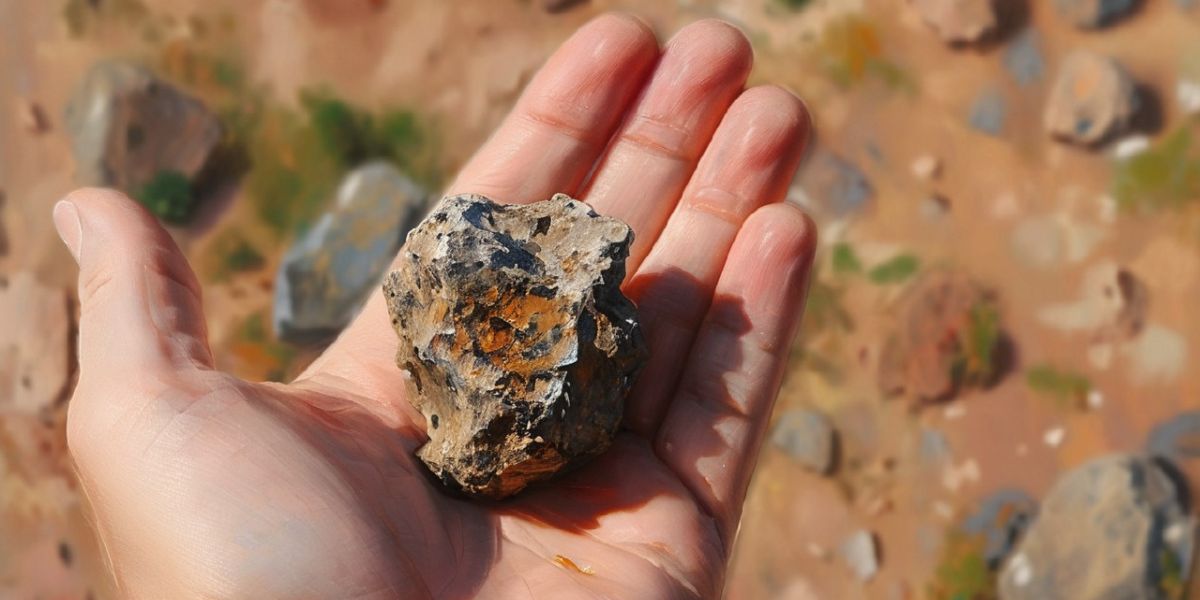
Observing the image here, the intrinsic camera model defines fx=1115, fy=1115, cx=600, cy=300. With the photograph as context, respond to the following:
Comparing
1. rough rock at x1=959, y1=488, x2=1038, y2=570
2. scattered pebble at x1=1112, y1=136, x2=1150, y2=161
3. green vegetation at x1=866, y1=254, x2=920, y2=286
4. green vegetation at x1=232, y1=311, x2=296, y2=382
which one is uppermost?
scattered pebble at x1=1112, y1=136, x2=1150, y2=161

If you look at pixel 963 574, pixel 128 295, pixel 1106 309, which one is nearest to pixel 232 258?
pixel 128 295

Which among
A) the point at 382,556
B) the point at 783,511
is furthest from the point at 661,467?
the point at 783,511

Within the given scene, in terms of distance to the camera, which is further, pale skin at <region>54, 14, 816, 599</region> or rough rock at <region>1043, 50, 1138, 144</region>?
rough rock at <region>1043, 50, 1138, 144</region>

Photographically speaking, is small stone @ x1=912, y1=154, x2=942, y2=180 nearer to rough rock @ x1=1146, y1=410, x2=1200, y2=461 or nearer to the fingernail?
rough rock @ x1=1146, y1=410, x2=1200, y2=461

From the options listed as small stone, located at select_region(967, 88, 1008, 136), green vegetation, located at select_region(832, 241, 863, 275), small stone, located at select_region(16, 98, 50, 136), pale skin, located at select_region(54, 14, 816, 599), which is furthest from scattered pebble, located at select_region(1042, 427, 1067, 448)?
small stone, located at select_region(16, 98, 50, 136)

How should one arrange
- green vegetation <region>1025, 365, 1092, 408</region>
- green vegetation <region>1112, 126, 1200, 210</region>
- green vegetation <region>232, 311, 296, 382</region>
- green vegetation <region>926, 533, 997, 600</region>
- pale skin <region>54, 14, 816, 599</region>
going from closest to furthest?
pale skin <region>54, 14, 816, 599</region>, green vegetation <region>926, 533, 997, 600</region>, green vegetation <region>1025, 365, 1092, 408</region>, green vegetation <region>1112, 126, 1200, 210</region>, green vegetation <region>232, 311, 296, 382</region>

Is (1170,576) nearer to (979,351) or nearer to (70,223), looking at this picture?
(979,351)

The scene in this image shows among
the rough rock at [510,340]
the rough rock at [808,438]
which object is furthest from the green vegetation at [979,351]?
the rough rock at [510,340]
